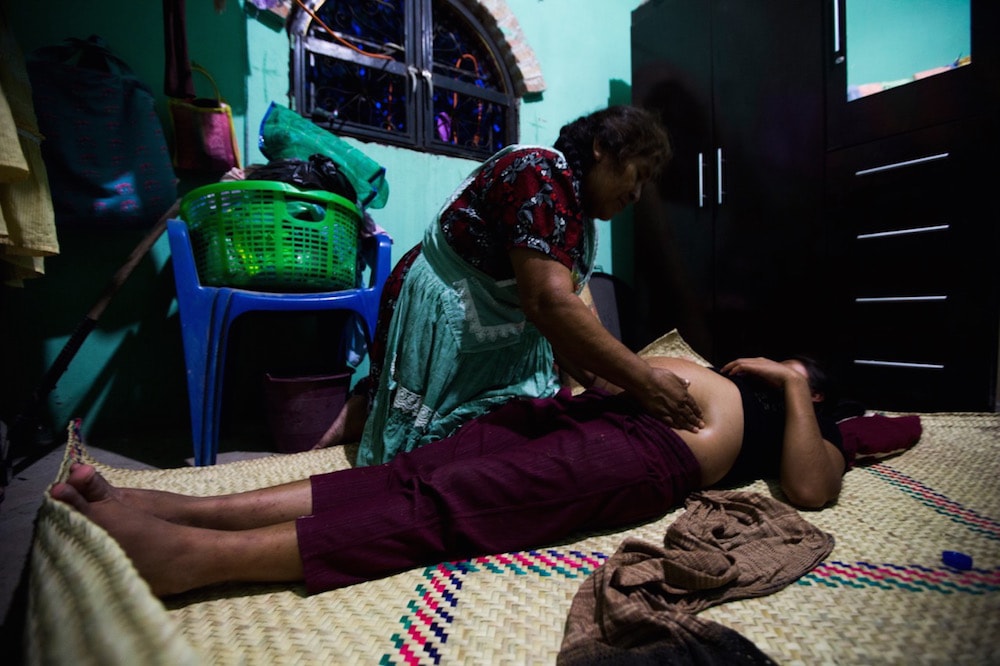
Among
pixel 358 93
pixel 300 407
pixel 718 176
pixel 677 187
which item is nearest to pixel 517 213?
pixel 300 407

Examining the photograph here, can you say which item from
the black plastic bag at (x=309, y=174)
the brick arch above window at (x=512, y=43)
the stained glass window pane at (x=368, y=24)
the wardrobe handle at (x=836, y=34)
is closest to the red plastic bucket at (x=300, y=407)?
the black plastic bag at (x=309, y=174)

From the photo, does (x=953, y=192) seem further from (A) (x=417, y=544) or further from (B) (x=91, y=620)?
(B) (x=91, y=620)

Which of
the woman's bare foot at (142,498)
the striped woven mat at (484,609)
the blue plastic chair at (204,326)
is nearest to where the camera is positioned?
the striped woven mat at (484,609)

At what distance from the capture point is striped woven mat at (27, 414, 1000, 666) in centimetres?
40

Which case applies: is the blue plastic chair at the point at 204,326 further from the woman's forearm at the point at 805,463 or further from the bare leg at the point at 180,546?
the woman's forearm at the point at 805,463

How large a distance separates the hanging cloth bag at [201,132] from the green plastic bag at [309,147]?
15 centimetres

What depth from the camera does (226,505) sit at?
79 cm

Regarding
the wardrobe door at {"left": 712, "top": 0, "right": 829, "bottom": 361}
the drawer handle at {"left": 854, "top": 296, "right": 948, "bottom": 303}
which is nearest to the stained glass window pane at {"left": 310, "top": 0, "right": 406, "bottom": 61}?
the wardrobe door at {"left": 712, "top": 0, "right": 829, "bottom": 361}

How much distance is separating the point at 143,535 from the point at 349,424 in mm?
837

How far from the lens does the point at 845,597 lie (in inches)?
A: 26.7

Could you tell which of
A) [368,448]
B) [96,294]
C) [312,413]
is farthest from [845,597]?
[96,294]

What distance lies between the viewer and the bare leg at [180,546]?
2.04 ft

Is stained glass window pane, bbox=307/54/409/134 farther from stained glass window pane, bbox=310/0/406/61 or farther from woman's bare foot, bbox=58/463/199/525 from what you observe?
woman's bare foot, bbox=58/463/199/525

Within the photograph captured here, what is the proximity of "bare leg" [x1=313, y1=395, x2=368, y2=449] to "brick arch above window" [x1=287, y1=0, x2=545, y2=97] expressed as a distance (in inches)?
80.6
